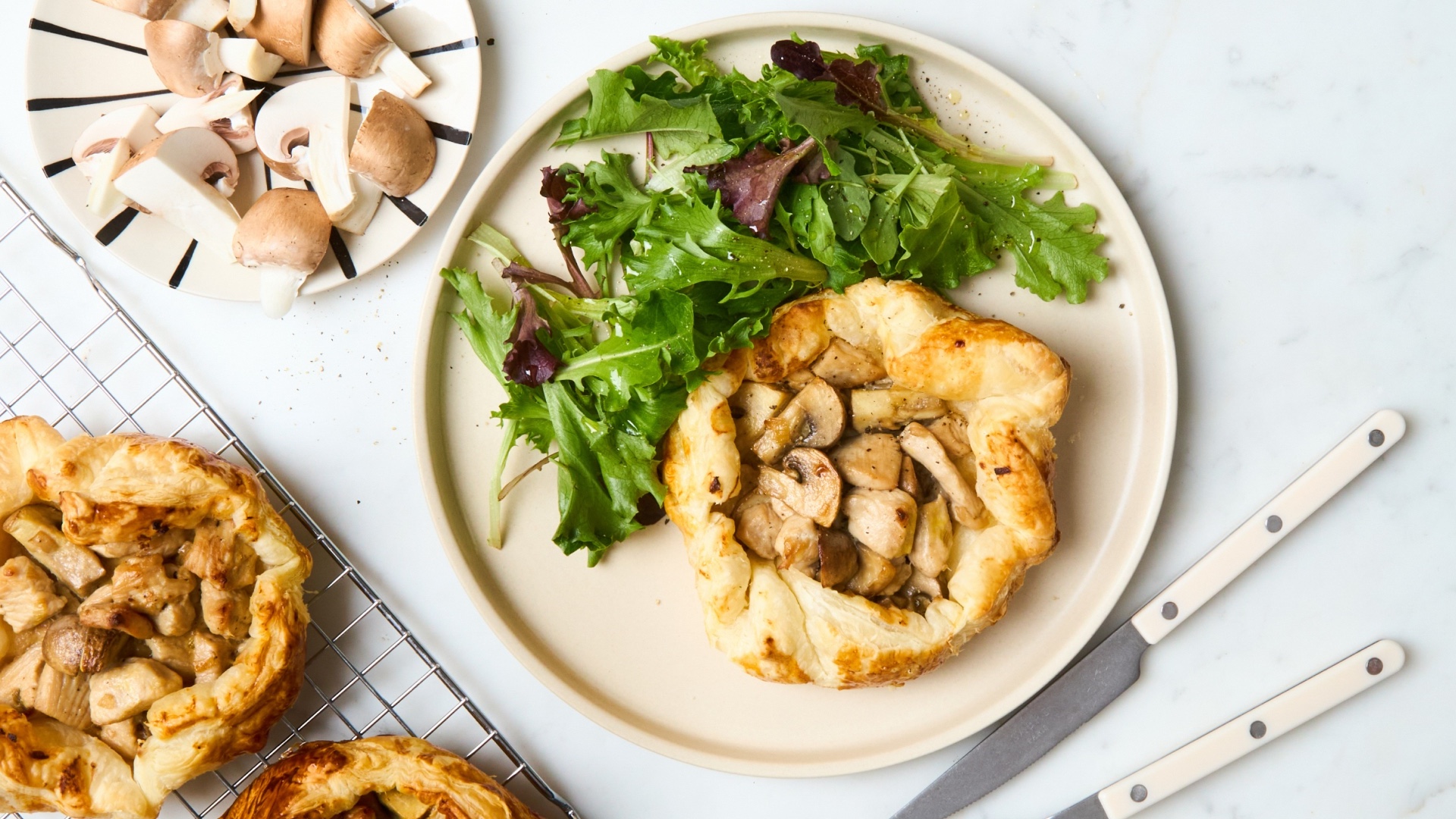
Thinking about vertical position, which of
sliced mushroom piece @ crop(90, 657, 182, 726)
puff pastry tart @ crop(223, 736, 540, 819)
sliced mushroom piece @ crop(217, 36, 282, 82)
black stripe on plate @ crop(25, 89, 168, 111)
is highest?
black stripe on plate @ crop(25, 89, 168, 111)

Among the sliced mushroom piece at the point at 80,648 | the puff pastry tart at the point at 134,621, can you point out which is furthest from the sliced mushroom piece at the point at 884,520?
the sliced mushroom piece at the point at 80,648

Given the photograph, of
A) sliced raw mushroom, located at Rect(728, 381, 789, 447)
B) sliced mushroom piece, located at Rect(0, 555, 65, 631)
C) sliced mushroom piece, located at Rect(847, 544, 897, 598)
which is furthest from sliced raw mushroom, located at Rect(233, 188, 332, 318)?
sliced mushroom piece, located at Rect(847, 544, 897, 598)

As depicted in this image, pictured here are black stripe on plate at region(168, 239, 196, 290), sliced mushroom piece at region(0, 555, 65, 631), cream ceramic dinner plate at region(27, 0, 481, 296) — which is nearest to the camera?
sliced mushroom piece at region(0, 555, 65, 631)

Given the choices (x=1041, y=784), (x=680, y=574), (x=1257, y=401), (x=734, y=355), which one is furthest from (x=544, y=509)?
(x=1257, y=401)

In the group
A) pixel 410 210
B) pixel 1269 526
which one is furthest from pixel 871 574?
pixel 410 210

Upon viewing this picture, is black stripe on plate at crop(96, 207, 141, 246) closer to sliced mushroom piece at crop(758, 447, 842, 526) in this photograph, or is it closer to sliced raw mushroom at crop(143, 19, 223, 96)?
sliced raw mushroom at crop(143, 19, 223, 96)

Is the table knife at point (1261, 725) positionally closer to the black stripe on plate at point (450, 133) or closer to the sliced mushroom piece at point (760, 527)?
the sliced mushroom piece at point (760, 527)

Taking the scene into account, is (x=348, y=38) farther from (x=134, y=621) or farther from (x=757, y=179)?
(x=134, y=621)
